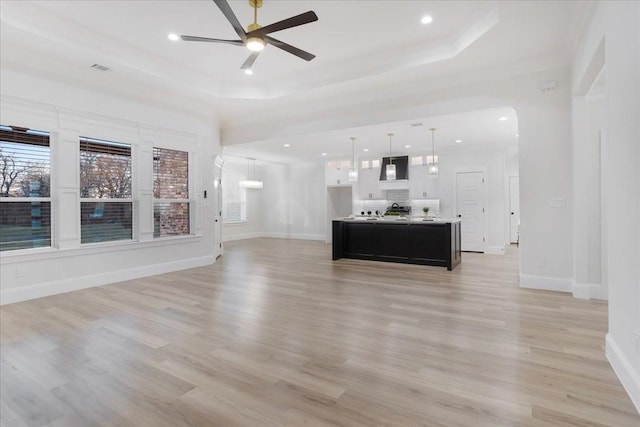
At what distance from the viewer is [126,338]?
3.06 metres

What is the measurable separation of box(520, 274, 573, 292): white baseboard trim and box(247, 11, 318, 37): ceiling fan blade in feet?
14.4

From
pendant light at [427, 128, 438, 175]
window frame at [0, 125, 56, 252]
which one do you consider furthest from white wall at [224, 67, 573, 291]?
window frame at [0, 125, 56, 252]

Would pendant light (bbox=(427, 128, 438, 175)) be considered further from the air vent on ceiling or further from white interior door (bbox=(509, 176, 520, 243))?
the air vent on ceiling

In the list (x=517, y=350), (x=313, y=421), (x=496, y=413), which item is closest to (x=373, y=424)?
(x=313, y=421)

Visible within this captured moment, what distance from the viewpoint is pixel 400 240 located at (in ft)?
21.8

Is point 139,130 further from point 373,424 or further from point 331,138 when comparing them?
point 373,424

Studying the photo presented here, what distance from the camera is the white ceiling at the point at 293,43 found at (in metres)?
3.66

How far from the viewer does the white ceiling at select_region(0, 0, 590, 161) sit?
3.66 metres

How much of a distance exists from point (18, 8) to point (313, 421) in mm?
5007

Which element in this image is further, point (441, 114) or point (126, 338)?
point (441, 114)

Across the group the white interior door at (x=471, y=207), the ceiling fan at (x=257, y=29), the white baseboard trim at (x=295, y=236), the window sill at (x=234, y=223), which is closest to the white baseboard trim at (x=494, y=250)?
the white interior door at (x=471, y=207)

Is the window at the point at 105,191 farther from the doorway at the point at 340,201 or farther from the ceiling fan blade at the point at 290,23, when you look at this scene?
the doorway at the point at 340,201

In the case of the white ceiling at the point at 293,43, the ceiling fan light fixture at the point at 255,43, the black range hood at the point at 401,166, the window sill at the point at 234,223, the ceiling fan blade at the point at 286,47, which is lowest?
the window sill at the point at 234,223

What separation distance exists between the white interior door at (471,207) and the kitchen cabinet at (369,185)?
2.23 metres
